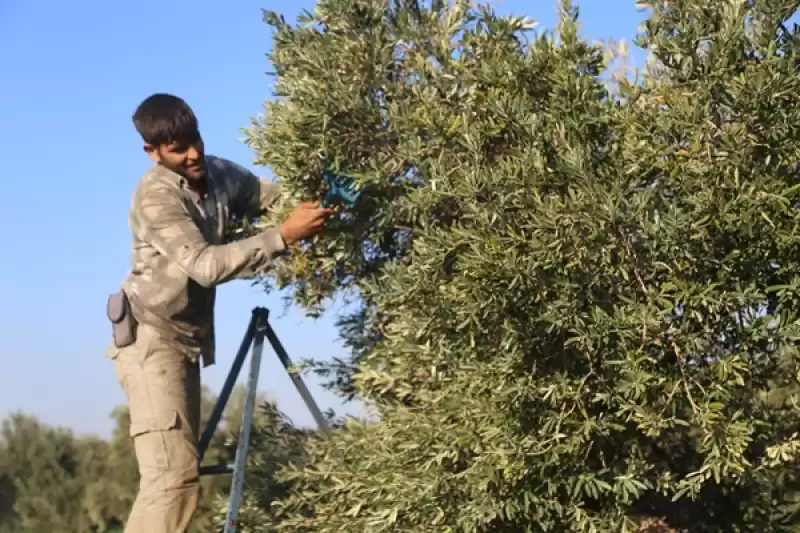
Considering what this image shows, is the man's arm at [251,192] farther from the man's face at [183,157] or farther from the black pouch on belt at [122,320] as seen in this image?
the black pouch on belt at [122,320]

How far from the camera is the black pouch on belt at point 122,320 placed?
230 inches

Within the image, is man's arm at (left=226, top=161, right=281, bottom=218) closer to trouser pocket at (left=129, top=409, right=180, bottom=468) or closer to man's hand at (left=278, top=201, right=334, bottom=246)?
man's hand at (left=278, top=201, right=334, bottom=246)

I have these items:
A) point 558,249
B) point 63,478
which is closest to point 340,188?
point 558,249

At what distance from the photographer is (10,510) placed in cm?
1400

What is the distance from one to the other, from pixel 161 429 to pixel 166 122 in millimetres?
1648

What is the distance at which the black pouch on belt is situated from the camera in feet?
19.2

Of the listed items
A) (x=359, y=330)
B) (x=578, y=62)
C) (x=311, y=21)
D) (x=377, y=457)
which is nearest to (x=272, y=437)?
(x=359, y=330)

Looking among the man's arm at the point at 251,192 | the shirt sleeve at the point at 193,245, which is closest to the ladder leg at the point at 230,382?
the man's arm at the point at 251,192

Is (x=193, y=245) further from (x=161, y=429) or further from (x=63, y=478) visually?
(x=63, y=478)

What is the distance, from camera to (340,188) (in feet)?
17.9

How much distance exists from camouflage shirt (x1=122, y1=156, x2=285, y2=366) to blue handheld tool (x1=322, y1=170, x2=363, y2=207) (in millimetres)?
345

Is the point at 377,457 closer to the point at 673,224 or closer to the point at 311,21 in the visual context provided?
the point at 673,224

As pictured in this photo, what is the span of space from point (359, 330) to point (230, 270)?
1.47 metres

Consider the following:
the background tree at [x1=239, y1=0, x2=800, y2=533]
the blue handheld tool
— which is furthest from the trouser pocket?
the blue handheld tool
